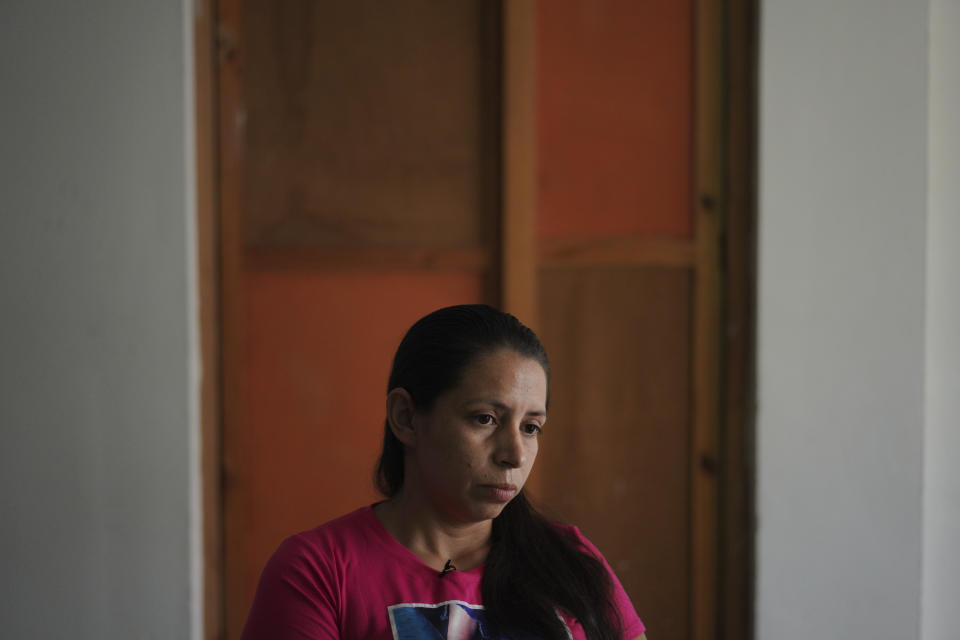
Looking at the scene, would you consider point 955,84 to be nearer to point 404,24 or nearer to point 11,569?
point 404,24

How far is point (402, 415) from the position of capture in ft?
4.12

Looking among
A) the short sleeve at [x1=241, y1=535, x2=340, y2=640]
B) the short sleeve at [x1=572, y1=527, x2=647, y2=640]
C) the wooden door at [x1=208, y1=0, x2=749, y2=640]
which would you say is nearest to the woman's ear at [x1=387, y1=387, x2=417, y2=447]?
the short sleeve at [x1=241, y1=535, x2=340, y2=640]

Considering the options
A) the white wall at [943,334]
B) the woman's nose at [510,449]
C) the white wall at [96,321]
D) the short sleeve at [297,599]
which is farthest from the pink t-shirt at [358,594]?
A: the white wall at [943,334]

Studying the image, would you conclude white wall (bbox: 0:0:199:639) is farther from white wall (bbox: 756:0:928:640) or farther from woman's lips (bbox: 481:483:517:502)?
white wall (bbox: 756:0:928:640)

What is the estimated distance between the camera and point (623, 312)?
216cm

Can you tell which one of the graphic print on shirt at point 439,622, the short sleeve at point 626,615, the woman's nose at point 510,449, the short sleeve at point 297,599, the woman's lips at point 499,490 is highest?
the woman's nose at point 510,449

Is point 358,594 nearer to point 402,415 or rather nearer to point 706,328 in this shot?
point 402,415

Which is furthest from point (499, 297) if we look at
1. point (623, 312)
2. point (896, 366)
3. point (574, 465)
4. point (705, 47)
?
point (896, 366)

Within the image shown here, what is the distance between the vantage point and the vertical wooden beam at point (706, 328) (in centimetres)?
216

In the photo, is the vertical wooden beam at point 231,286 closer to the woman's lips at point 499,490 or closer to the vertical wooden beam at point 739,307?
the woman's lips at point 499,490

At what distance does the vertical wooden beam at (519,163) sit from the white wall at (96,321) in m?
0.79

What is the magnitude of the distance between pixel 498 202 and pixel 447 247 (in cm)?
18

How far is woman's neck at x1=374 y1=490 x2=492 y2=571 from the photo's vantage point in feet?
4.09

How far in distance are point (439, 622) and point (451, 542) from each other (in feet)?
0.45
